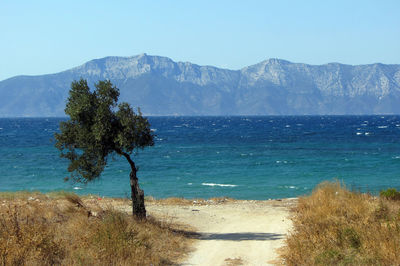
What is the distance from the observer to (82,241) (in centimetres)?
1338

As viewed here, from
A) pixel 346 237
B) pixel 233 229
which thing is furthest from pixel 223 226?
pixel 346 237

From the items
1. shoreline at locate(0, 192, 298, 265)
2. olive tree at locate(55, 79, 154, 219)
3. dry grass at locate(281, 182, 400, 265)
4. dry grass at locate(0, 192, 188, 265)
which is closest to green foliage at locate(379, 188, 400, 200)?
shoreline at locate(0, 192, 298, 265)

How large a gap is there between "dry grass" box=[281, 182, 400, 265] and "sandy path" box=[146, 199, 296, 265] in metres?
1.23

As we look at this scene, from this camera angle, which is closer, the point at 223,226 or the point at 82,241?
the point at 82,241

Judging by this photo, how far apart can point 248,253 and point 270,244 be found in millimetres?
1615

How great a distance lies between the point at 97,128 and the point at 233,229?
682 cm

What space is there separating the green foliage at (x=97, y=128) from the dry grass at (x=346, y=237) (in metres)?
6.84

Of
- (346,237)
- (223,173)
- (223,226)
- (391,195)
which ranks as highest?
(346,237)

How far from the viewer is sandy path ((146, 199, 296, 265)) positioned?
1452 centimetres

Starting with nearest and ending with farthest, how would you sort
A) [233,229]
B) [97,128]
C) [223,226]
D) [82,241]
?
[82,241], [97,128], [233,229], [223,226]

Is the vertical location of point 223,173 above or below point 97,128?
below

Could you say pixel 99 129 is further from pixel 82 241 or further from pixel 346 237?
pixel 346 237

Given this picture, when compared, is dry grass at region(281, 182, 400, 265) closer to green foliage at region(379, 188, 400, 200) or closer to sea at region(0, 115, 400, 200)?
green foliage at region(379, 188, 400, 200)

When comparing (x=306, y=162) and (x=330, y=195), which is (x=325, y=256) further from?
(x=306, y=162)
